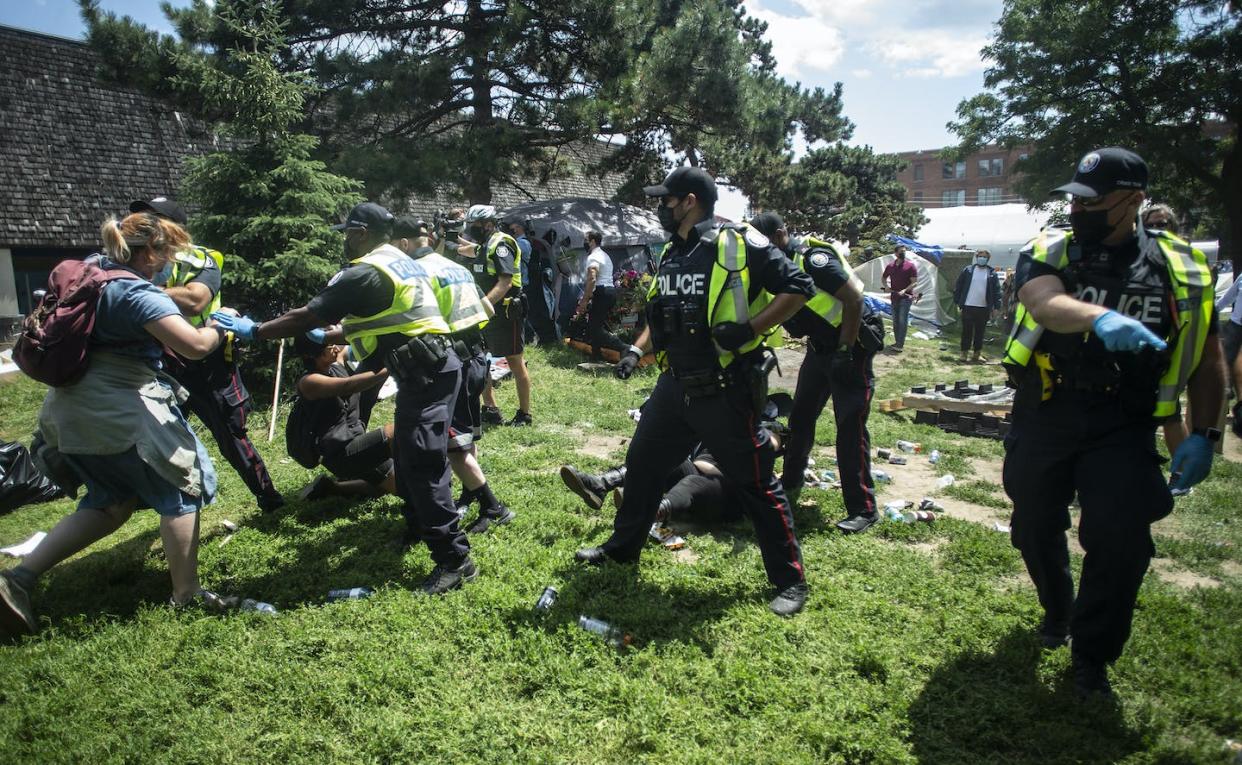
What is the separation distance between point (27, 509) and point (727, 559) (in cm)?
512

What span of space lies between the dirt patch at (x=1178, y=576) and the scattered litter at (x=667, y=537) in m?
2.65

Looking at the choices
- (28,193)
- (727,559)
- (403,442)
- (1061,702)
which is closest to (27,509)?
(403,442)

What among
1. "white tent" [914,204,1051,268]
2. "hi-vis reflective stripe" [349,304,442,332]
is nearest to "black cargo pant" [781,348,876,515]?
"hi-vis reflective stripe" [349,304,442,332]

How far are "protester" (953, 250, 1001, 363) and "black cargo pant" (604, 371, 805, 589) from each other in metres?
11.6

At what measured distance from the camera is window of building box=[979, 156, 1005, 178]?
221 feet

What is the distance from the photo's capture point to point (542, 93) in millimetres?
12758

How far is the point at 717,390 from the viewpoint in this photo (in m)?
3.47

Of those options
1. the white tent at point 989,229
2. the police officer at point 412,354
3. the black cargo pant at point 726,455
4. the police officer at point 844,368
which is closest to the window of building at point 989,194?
the white tent at point 989,229

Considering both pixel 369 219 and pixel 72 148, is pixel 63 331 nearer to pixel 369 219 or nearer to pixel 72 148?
pixel 369 219

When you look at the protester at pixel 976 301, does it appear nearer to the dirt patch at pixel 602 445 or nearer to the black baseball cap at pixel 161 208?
the dirt patch at pixel 602 445

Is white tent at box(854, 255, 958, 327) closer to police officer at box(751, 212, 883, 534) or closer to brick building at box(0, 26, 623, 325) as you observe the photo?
brick building at box(0, 26, 623, 325)

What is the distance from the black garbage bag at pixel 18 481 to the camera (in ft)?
17.4

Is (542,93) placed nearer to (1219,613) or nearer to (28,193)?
(28,193)

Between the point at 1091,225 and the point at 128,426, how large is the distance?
4115 millimetres
